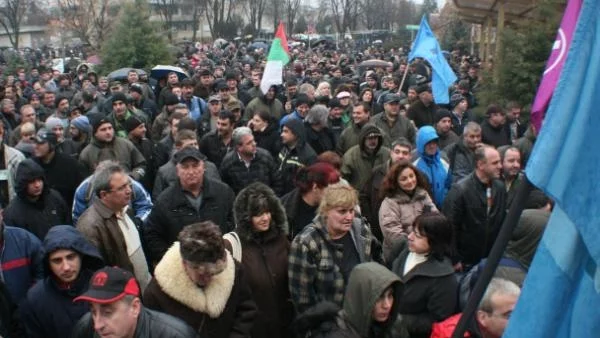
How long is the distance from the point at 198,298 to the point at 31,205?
2281 mm

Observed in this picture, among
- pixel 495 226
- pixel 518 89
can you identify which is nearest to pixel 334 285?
pixel 495 226

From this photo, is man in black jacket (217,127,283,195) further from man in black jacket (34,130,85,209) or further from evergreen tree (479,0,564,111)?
evergreen tree (479,0,564,111)

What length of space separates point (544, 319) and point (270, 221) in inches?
104

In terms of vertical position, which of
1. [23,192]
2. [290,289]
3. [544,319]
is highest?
[544,319]

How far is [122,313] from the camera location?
3199 mm

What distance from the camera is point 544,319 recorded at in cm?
201

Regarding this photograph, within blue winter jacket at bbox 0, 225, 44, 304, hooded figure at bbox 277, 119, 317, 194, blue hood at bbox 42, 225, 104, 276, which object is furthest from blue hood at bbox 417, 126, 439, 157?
blue winter jacket at bbox 0, 225, 44, 304

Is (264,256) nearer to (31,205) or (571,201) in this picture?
(31,205)

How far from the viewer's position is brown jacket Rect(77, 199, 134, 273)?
448 cm

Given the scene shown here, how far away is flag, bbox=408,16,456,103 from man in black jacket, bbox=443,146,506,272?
18.3ft

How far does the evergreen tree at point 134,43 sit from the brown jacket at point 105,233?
16.7 metres

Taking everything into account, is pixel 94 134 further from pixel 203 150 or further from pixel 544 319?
pixel 544 319

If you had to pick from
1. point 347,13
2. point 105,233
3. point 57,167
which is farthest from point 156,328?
point 347,13

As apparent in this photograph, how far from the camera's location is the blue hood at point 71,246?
3.88 metres
